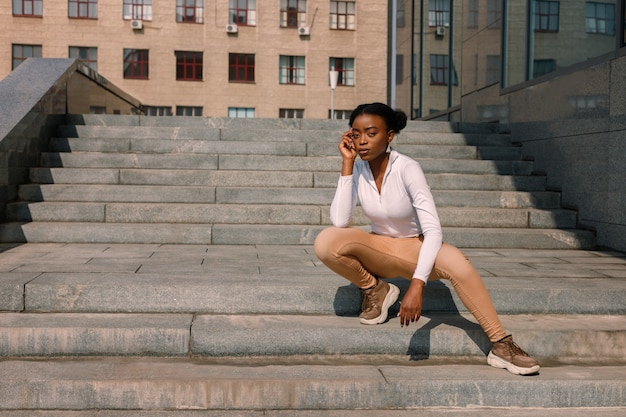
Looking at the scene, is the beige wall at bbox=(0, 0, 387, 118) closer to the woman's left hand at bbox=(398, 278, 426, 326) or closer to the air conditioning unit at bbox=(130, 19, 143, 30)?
the air conditioning unit at bbox=(130, 19, 143, 30)

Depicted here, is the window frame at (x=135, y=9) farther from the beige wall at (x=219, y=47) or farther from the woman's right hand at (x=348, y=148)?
the woman's right hand at (x=348, y=148)

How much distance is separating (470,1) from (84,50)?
2466cm

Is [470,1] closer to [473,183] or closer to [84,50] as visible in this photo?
[473,183]

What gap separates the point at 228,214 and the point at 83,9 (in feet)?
93.1

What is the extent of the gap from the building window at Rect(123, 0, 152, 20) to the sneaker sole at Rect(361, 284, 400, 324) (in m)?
30.6

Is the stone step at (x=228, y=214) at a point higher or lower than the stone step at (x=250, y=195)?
lower

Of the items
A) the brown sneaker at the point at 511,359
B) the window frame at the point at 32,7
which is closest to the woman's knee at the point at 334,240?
the brown sneaker at the point at 511,359

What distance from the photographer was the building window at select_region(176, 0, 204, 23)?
31.4m

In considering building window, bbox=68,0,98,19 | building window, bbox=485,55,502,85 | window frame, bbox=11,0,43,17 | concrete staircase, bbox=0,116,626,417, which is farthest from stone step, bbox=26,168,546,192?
window frame, bbox=11,0,43,17

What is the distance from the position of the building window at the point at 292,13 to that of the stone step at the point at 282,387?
3039cm

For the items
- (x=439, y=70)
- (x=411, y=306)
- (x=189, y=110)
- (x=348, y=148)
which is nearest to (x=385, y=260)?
(x=411, y=306)

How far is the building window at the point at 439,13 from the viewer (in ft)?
43.7

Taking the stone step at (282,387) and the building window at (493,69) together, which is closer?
the stone step at (282,387)

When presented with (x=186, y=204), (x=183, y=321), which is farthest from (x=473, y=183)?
(x=183, y=321)
